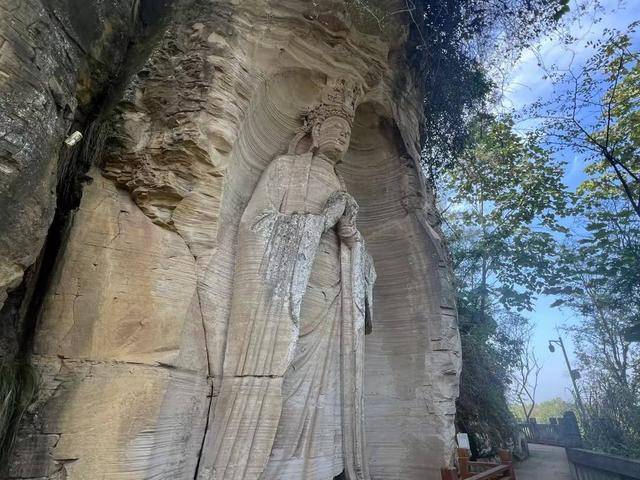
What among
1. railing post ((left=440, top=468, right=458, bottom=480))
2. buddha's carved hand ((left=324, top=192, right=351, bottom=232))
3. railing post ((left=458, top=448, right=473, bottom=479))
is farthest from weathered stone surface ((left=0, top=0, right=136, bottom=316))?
railing post ((left=458, top=448, right=473, bottom=479))

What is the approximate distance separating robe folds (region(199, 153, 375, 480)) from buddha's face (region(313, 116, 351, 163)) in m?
0.33

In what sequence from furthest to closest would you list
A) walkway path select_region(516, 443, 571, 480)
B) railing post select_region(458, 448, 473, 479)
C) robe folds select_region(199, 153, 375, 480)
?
1. walkway path select_region(516, 443, 571, 480)
2. railing post select_region(458, 448, 473, 479)
3. robe folds select_region(199, 153, 375, 480)

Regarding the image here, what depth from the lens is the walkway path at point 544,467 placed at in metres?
8.09

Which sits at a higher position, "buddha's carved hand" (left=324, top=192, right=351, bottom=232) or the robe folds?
"buddha's carved hand" (left=324, top=192, right=351, bottom=232)

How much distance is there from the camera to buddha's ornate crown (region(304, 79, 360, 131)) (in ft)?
16.0

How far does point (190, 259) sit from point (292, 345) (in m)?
1.02

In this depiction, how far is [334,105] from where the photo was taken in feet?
16.1

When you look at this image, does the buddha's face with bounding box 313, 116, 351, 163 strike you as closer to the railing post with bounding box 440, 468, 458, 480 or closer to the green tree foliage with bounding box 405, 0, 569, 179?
the green tree foliage with bounding box 405, 0, 569, 179

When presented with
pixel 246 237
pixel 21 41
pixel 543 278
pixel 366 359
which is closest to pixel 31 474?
pixel 246 237

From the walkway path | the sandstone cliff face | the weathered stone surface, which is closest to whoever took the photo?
the weathered stone surface

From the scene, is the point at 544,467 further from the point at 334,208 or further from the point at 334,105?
the point at 334,105

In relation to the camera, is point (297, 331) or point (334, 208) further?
point (334, 208)

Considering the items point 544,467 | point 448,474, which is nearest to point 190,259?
point 448,474

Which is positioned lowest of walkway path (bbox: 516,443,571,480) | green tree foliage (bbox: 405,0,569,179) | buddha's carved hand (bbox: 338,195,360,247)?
walkway path (bbox: 516,443,571,480)
